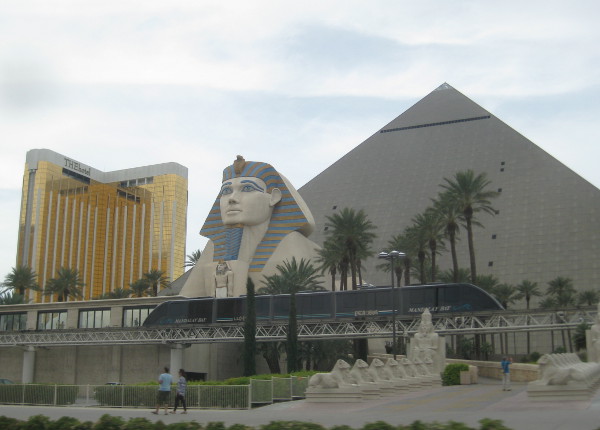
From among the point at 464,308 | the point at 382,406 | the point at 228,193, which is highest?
the point at 228,193

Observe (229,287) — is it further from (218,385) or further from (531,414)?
(531,414)

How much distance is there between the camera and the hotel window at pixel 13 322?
51656 mm

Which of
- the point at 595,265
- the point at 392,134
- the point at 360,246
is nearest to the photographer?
the point at 360,246

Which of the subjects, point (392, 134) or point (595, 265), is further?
point (392, 134)

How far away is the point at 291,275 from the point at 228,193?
893cm

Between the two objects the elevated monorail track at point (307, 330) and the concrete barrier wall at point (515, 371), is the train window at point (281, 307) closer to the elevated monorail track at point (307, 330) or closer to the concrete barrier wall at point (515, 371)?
the elevated monorail track at point (307, 330)

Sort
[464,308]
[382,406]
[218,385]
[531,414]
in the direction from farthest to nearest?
[464,308] < [218,385] < [382,406] < [531,414]

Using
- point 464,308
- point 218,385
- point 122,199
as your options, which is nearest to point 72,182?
point 122,199

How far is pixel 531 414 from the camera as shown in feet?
48.0

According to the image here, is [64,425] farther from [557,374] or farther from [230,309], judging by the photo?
[230,309]

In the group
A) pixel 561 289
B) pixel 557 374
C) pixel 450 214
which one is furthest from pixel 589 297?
pixel 557 374

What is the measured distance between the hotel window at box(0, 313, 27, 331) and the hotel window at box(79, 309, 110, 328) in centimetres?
471

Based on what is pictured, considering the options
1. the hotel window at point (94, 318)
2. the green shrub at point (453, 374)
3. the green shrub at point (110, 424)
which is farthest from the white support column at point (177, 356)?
the green shrub at point (110, 424)

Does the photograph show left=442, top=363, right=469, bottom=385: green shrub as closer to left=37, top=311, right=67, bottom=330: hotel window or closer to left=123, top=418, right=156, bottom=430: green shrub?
left=123, top=418, right=156, bottom=430: green shrub
